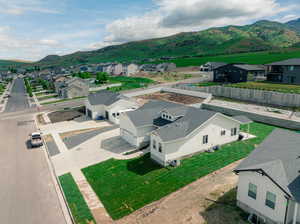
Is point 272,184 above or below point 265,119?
above

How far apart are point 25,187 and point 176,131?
1720 cm

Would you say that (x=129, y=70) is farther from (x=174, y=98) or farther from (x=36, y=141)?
(x=36, y=141)

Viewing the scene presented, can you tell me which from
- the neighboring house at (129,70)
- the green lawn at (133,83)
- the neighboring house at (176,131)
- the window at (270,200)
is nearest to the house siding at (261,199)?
the window at (270,200)

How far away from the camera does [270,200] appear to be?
13406 mm

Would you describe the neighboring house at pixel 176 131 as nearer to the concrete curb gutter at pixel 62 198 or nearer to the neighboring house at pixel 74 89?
→ the concrete curb gutter at pixel 62 198

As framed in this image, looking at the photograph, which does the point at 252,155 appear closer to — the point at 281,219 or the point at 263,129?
the point at 281,219

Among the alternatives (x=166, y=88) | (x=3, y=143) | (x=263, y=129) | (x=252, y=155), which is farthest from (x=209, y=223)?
(x=166, y=88)

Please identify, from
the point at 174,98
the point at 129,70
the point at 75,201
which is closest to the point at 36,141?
the point at 75,201

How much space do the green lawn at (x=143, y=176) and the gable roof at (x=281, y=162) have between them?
6.31m

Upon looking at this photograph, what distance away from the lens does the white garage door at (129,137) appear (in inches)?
1128

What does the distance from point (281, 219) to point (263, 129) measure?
21.5 m

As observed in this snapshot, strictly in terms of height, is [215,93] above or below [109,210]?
above

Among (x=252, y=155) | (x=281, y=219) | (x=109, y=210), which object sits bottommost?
(x=109, y=210)

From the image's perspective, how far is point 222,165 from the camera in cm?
2184
